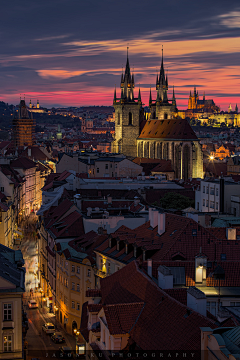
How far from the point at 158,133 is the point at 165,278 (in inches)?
4841

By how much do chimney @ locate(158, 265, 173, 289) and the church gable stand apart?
111361 millimetres

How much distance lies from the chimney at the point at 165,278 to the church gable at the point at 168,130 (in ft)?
365

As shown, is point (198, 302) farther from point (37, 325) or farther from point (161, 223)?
point (37, 325)

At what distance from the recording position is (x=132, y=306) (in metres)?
26.2

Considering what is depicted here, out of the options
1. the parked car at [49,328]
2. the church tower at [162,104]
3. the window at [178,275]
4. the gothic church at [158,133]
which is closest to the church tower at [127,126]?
the gothic church at [158,133]

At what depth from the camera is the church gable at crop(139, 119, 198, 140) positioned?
143m

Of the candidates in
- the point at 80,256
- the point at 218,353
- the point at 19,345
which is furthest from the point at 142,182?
the point at 218,353

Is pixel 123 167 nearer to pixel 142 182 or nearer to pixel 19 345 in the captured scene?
pixel 142 182

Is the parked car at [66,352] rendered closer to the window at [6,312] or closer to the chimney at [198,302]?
the window at [6,312]

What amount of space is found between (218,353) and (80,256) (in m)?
26.7

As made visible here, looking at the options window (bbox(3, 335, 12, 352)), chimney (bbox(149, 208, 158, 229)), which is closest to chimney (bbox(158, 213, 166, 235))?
chimney (bbox(149, 208, 158, 229))

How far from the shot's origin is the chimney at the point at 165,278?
30578 millimetres

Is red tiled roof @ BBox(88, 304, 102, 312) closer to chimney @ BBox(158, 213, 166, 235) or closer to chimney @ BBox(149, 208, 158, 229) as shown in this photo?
chimney @ BBox(158, 213, 166, 235)

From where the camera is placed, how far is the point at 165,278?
30.6m
